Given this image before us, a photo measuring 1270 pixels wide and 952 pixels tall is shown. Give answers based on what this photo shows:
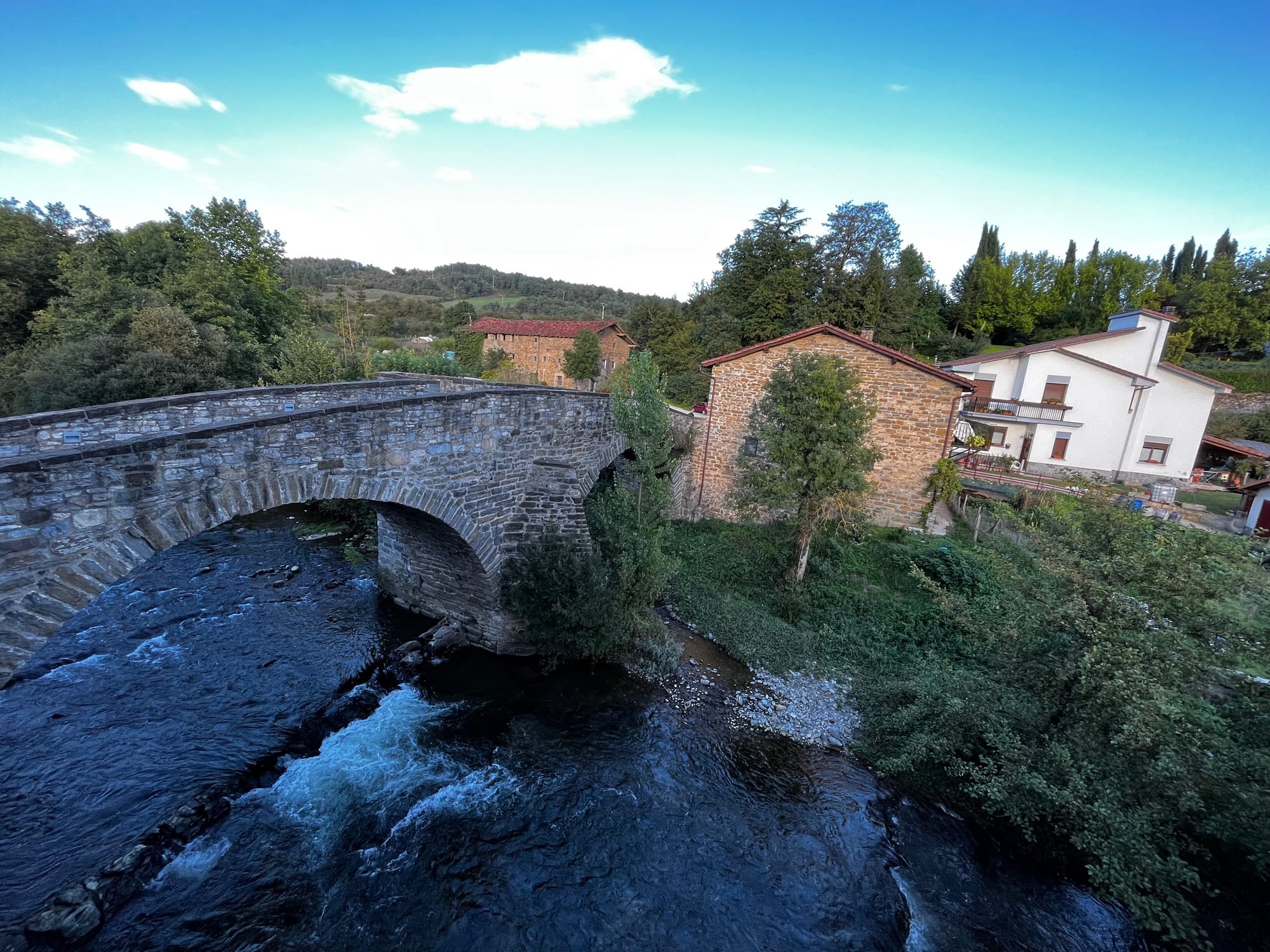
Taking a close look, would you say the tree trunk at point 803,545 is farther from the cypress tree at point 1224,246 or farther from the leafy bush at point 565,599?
A: the cypress tree at point 1224,246

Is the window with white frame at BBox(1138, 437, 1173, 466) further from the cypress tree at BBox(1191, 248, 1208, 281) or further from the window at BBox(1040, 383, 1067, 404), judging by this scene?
the cypress tree at BBox(1191, 248, 1208, 281)

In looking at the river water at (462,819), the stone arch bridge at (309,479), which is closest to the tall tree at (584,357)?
the stone arch bridge at (309,479)

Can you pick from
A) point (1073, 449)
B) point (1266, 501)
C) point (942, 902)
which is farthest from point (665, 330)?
point (942, 902)

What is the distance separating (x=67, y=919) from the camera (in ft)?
17.9

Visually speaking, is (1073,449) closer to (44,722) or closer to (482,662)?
(482,662)

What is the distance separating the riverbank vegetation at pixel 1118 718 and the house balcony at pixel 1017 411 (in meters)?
16.1

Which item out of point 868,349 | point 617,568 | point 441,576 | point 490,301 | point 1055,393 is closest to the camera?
point 617,568

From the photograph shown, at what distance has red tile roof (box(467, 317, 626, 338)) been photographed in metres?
41.0

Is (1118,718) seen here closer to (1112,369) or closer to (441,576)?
(441,576)

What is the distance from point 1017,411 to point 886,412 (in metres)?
10.9

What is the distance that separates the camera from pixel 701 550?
15945 millimetres

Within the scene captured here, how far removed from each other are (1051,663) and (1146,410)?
22753 millimetres

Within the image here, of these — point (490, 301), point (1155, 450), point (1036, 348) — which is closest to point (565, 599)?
point (1036, 348)

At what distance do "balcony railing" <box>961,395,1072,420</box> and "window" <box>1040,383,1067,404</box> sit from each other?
420mm
